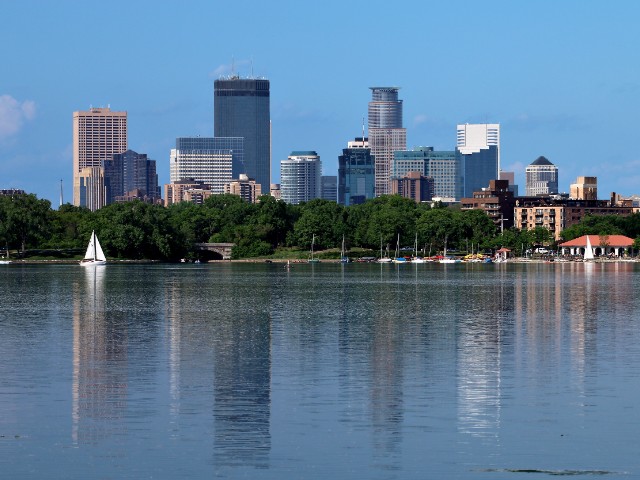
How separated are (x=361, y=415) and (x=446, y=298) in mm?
56632

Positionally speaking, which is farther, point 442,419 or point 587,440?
point 442,419

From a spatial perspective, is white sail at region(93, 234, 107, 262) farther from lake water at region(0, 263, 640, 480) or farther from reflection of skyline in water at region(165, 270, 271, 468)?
lake water at region(0, 263, 640, 480)

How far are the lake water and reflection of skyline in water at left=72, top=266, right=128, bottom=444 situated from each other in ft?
0.23

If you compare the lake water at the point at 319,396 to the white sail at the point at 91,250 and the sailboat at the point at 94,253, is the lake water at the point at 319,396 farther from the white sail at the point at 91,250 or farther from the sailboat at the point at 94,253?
the white sail at the point at 91,250

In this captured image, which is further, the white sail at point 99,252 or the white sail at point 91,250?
the white sail at point 99,252

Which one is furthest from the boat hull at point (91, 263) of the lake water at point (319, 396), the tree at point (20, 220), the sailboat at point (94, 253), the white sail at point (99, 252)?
the lake water at point (319, 396)

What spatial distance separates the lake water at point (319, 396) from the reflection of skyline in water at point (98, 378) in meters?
0.07

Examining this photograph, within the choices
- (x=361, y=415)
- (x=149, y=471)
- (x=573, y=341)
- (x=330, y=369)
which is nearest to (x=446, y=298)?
(x=573, y=341)

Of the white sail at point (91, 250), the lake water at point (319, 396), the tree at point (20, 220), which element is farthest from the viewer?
the white sail at point (91, 250)

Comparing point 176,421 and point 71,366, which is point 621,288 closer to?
point 71,366

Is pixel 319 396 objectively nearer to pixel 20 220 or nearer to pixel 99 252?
pixel 99 252

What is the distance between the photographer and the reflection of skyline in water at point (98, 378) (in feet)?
94.8

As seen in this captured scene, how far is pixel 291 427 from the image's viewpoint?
28750 mm

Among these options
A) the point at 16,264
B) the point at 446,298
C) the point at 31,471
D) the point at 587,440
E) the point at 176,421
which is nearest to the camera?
the point at 31,471
